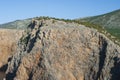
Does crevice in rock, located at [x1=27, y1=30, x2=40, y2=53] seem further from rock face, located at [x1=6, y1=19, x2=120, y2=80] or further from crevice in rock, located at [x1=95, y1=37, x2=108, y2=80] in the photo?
crevice in rock, located at [x1=95, y1=37, x2=108, y2=80]

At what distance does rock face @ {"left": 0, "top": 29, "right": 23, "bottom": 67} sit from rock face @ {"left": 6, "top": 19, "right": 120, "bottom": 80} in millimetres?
41848

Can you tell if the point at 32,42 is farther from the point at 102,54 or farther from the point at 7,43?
the point at 7,43

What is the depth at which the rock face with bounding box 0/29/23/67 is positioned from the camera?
90438 millimetres

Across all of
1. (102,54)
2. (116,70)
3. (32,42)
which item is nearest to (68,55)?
(102,54)

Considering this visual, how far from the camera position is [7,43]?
3654 inches

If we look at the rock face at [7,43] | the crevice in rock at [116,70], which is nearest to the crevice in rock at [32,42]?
the crevice in rock at [116,70]

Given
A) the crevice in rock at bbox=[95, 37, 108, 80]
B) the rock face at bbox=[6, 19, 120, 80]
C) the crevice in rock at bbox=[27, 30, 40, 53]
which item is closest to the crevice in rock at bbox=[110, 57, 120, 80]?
the rock face at bbox=[6, 19, 120, 80]

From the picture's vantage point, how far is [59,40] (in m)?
46.9

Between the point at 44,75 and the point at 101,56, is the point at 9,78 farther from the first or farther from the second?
the point at 101,56

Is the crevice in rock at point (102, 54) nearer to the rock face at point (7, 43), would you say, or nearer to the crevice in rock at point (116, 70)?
the crevice in rock at point (116, 70)

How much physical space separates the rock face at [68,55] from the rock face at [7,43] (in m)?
41.8

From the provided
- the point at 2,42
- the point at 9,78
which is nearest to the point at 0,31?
the point at 2,42

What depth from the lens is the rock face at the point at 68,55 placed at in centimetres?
4347

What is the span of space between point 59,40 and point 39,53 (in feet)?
10.7
